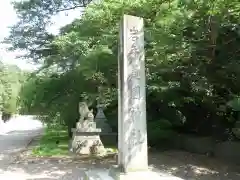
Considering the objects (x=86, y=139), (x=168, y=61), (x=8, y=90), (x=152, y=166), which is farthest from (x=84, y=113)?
(x=8, y=90)

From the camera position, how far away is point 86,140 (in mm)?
13336

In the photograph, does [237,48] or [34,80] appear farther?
[34,80]

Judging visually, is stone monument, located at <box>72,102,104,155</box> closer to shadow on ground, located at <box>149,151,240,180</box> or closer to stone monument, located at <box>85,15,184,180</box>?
shadow on ground, located at <box>149,151,240,180</box>

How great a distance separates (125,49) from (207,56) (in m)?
5.10

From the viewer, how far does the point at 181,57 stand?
1082 cm

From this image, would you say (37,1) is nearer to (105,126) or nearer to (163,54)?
(105,126)

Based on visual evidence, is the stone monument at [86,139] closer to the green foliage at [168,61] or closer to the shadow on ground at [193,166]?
the green foliage at [168,61]

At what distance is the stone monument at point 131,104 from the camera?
6.61m

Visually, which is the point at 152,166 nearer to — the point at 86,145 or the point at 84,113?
the point at 86,145

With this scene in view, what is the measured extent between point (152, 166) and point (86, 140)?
3762mm

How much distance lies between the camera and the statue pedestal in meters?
13.2

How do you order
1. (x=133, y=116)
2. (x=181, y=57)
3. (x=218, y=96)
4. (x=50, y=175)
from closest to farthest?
(x=133, y=116) → (x=50, y=175) → (x=181, y=57) → (x=218, y=96)

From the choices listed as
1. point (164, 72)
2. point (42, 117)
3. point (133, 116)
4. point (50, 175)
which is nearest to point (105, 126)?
point (42, 117)

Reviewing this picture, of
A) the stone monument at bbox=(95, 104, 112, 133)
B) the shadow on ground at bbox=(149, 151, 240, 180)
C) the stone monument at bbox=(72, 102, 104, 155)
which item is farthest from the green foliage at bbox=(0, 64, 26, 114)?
the shadow on ground at bbox=(149, 151, 240, 180)
